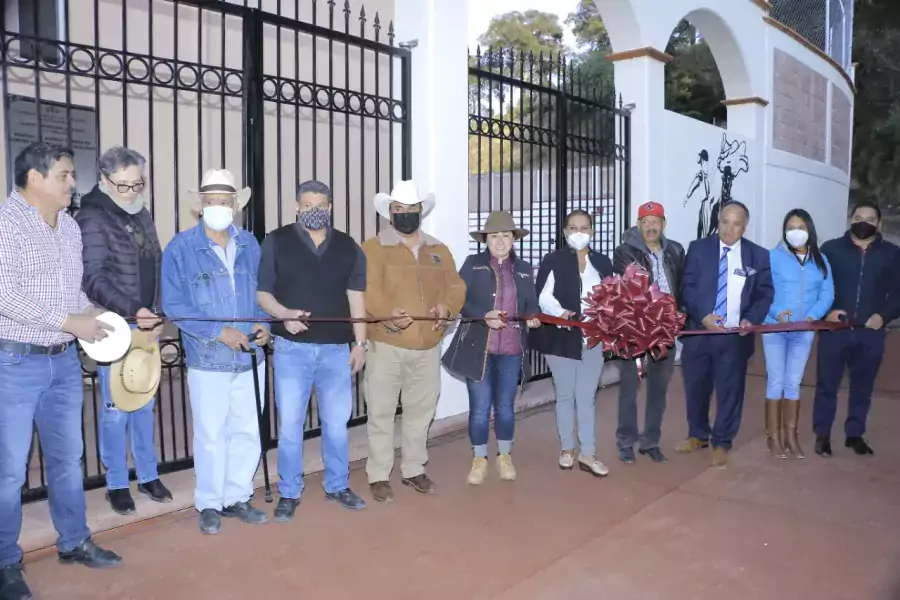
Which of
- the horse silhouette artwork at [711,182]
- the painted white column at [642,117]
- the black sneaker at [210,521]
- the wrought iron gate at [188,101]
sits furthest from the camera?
the horse silhouette artwork at [711,182]

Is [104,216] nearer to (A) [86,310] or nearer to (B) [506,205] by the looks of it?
(A) [86,310]

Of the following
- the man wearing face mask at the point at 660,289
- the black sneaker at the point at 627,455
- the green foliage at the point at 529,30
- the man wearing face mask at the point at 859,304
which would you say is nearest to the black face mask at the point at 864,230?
the man wearing face mask at the point at 859,304

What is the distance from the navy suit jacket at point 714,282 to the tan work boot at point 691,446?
0.95m

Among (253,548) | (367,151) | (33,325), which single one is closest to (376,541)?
(253,548)

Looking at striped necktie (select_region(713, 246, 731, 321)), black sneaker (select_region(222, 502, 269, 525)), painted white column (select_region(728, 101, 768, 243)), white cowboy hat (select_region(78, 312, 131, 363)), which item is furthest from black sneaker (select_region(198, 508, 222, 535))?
painted white column (select_region(728, 101, 768, 243))

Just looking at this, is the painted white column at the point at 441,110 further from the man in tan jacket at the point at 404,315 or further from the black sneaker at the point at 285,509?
the black sneaker at the point at 285,509

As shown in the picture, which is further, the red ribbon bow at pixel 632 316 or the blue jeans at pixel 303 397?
the red ribbon bow at pixel 632 316

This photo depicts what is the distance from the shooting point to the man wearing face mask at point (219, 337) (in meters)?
3.97

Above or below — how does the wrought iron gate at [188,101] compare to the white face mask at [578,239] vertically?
above

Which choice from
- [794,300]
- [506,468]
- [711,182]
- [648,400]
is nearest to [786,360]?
[794,300]

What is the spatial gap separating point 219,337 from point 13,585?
139cm

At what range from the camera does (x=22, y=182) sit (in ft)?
10.8

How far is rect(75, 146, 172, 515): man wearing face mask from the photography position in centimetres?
388

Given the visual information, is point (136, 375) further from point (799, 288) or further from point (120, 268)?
point (799, 288)
